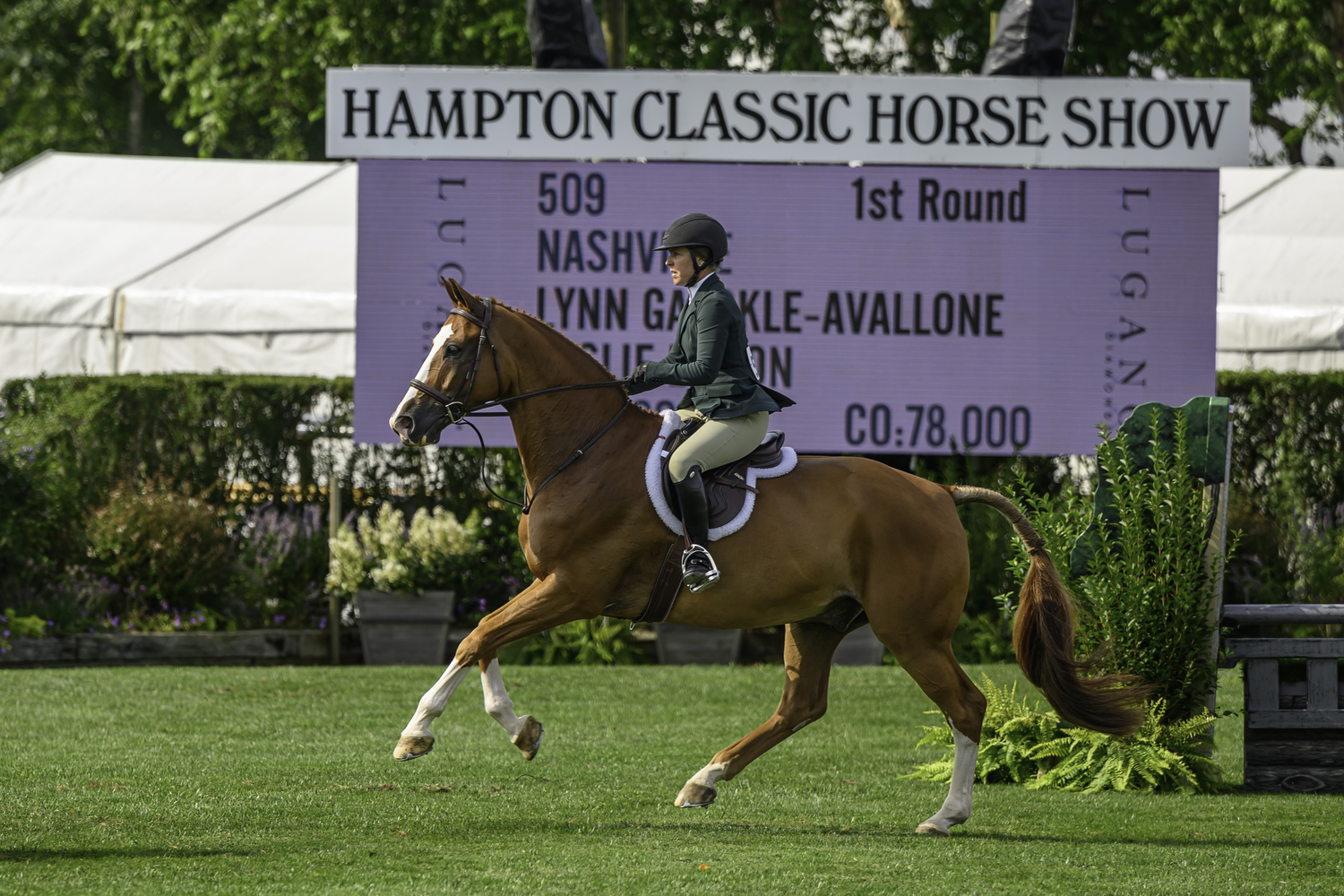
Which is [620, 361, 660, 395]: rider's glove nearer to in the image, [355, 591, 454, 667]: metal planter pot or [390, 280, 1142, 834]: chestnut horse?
[390, 280, 1142, 834]: chestnut horse

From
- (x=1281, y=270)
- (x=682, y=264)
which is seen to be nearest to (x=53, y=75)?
(x=1281, y=270)

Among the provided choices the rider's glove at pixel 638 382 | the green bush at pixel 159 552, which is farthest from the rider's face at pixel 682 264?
the green bush at pixel 159 552

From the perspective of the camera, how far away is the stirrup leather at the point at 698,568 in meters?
6.38

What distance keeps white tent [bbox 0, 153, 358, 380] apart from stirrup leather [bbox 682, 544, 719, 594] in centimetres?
953

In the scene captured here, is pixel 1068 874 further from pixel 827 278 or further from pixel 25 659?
pixel 25 659

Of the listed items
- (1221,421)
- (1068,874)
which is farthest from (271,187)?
(1068,874)

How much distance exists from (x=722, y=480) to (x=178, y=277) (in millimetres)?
10972

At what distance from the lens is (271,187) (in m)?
17.7

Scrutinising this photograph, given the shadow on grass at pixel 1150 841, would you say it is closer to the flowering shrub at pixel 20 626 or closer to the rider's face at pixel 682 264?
the rider's face at pixel 682 264

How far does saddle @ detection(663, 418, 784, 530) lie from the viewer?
6.53 meters

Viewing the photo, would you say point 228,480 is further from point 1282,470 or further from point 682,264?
point 1282,470

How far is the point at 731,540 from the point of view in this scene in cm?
652

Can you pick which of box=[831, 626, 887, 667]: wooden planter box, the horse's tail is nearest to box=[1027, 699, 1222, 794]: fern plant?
the horse's tail

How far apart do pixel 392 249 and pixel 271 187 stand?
6.55m
